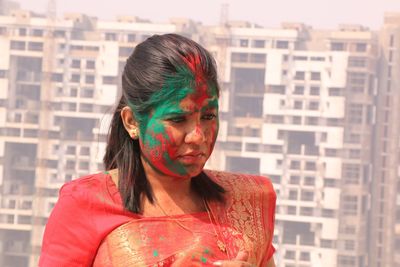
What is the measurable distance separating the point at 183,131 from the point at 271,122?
1994cm

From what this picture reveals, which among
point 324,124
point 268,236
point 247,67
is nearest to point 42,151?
point 247,67

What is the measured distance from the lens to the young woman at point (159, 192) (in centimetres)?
55

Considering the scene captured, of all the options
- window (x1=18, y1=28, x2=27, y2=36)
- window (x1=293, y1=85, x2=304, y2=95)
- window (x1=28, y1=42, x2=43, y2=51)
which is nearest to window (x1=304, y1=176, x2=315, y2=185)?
window (x1=293, y1=85, x2=304, y2=95)

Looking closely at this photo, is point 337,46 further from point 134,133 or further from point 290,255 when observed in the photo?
point 134,133

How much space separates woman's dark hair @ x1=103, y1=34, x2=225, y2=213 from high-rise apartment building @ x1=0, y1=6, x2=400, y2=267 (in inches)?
761

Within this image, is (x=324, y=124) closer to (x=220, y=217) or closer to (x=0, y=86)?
(x=0, y=86)

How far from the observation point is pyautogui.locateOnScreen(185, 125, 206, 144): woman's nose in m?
0.56

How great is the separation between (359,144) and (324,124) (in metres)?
0.92

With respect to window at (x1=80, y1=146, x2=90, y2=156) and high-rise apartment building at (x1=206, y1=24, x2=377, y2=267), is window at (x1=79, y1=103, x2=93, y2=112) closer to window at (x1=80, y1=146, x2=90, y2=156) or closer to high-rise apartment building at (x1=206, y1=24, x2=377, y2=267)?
window at (x1=80, y1=146, x2=90, y2=156)

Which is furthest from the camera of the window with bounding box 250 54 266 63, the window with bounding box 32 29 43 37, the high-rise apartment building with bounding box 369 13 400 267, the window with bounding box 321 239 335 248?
the window with bounding box 32 29 43 37

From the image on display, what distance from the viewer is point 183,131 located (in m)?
0.57

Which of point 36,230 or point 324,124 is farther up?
point 324,124

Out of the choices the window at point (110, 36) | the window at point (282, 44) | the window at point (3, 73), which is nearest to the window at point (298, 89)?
the window at point (282, 44)

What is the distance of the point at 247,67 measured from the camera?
20.5 meters
